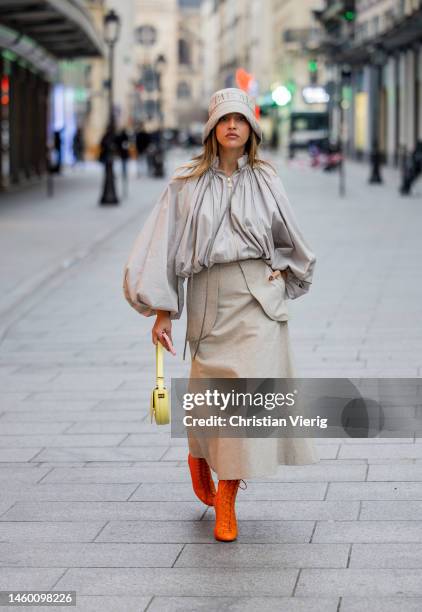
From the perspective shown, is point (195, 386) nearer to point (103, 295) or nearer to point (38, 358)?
point (38, 358)

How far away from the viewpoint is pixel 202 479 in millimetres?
5785

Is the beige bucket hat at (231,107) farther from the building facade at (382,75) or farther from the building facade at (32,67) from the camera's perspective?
the building facade at (382,75)

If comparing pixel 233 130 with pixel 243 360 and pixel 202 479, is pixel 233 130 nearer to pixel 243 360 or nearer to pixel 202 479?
pixel 243 360

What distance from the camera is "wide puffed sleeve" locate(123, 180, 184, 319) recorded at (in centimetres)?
547

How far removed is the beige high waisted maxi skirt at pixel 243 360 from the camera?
5352 mm

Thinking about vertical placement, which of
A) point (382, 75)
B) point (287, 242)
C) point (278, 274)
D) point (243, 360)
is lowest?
point (243, 360)

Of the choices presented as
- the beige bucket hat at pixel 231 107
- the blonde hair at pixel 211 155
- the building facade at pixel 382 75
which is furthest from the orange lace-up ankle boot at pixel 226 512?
the building facade at pixel 382 75

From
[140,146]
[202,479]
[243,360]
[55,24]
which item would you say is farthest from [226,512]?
[140,146]

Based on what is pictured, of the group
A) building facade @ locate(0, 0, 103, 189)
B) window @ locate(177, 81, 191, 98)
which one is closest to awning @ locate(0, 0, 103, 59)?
building facade @ locate(0, 0, 103, 189)

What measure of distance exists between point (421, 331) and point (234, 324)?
592 centimetres

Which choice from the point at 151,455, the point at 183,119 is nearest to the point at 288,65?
the point at 183,119

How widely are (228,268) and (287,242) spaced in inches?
10.3

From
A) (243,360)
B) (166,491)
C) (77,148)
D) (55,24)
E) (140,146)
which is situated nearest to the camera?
(243,360)

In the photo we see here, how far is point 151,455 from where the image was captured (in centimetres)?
704
